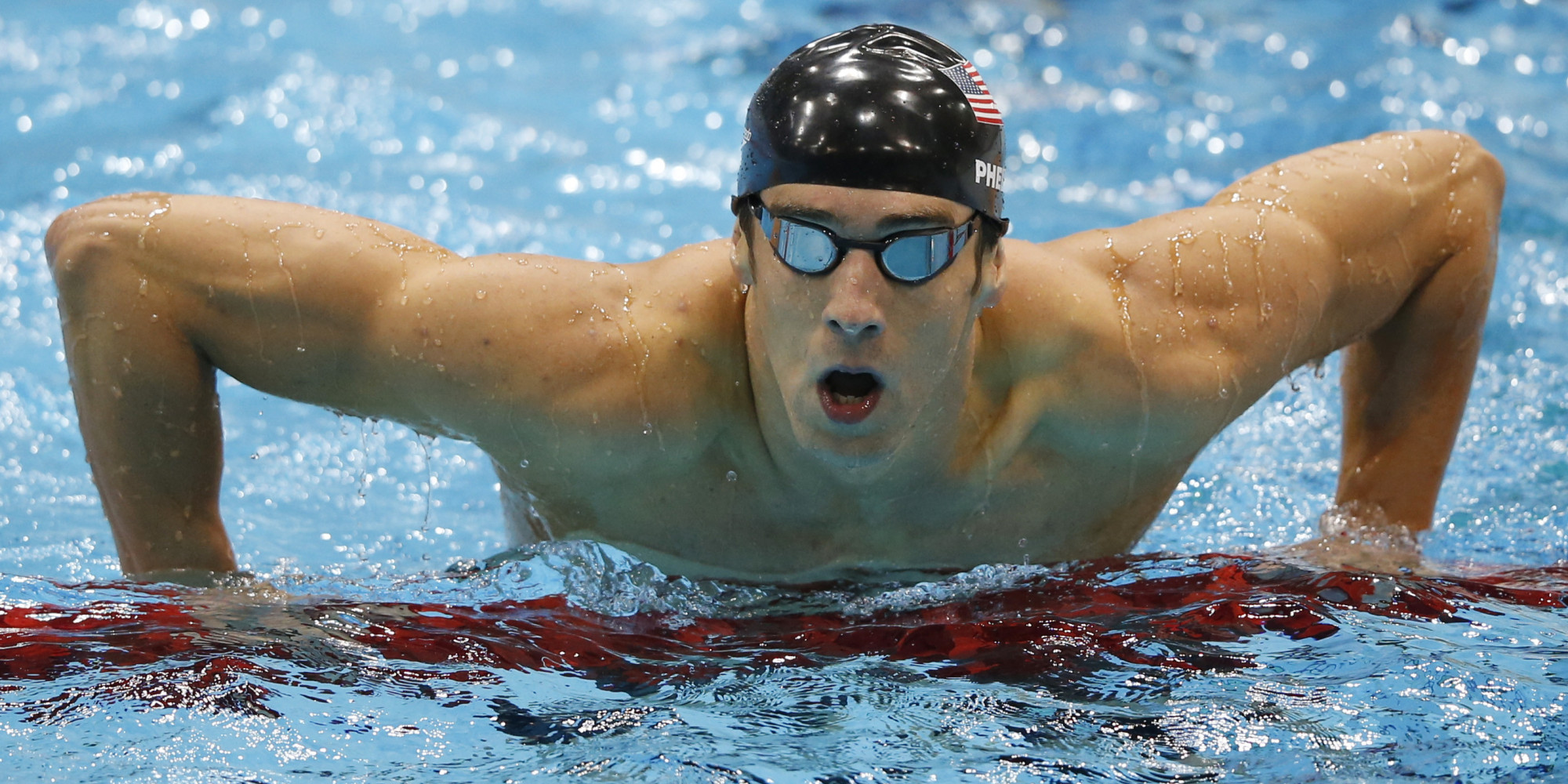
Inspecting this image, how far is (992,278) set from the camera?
2.61 meters

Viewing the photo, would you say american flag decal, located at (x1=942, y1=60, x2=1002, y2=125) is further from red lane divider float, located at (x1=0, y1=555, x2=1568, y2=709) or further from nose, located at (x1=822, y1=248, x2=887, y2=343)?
red lane divider float, located at (x1=0, y1=555, x2=1568, y2=709)

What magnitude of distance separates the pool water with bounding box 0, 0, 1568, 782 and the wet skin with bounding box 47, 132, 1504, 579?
15 cm

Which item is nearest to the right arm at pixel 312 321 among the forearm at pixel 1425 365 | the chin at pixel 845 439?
the chin at pixel 845 439

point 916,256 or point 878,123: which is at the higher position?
point 878,123

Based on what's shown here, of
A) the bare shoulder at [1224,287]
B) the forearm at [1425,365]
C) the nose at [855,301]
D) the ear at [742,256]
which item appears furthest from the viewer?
the forearm at [1425,365]

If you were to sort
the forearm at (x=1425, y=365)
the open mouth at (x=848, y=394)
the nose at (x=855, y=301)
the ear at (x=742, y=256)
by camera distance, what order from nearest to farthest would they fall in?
the nose at (x=855, y=301) < the open mouth at (x=848, y=394) < the ear at (x=742, y=256) < the forearm at (x=1425, y=365)

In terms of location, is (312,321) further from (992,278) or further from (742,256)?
(992,278)

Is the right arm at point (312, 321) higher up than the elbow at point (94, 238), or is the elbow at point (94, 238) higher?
the elbow at point (94, 238)

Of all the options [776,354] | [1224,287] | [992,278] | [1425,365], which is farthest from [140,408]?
[1425,365]

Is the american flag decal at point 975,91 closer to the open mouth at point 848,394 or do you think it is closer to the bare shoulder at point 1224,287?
the bare shoulder at point 1224,287

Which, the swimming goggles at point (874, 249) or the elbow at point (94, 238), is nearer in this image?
the swimming goggles at point (874, 249)

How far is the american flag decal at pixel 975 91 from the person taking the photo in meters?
2.55

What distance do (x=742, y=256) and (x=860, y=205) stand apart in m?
0.28

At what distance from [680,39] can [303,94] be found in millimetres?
2247
